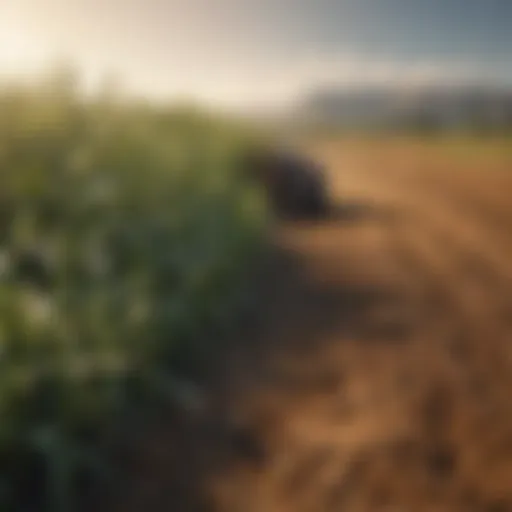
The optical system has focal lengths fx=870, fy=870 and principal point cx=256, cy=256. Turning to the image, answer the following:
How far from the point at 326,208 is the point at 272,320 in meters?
3.84

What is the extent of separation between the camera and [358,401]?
2.43 metres

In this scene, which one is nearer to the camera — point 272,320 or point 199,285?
point 199,285

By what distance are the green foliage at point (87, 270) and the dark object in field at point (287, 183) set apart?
3.28 meters

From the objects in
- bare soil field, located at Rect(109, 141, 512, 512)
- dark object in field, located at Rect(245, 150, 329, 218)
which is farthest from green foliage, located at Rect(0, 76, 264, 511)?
dark object in field, located at Rect(245, 150, 329, 218)

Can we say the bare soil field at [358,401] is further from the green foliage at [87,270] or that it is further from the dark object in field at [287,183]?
the dark object in field at [287,183]

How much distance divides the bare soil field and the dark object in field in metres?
2.37

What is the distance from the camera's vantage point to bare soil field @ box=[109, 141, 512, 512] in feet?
6.44

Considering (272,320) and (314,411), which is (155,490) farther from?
(272,320)

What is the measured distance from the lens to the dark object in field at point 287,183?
22.7ft

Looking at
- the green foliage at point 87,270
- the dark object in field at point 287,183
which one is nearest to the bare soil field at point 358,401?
the green foliage at point 87,270

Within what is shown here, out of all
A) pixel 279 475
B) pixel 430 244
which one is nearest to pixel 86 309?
pixel 279 475

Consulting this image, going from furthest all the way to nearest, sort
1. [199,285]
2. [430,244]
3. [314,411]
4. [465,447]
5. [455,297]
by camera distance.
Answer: [430,244], [455,297], [199,285], [314,411], [465,447]

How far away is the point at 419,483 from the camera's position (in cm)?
196

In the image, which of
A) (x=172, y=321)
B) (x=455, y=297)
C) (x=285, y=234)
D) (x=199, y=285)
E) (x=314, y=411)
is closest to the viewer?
(x=314, y=411)
